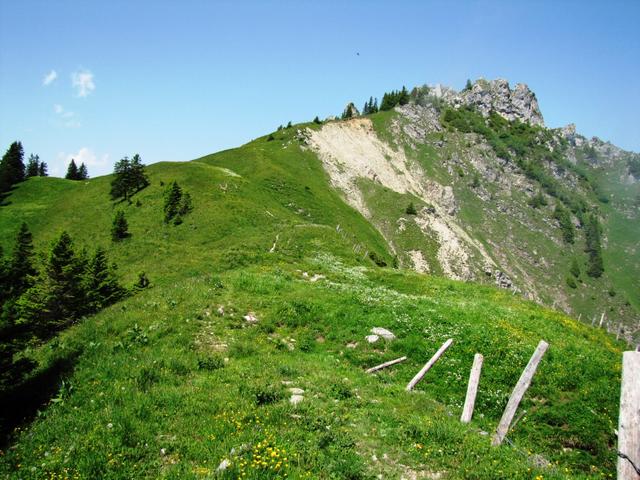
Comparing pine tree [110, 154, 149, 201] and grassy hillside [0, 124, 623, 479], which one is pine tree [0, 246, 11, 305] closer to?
grassy hillside [0, 124, 623, 479]

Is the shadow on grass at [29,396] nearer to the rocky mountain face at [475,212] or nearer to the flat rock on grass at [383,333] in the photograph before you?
the flat rock on grass at [383,333]

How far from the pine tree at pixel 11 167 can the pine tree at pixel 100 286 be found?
75.4 metres

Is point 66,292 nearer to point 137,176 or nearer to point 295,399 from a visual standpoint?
point 295,399

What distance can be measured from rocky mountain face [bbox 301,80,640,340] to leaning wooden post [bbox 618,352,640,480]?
9349 cm

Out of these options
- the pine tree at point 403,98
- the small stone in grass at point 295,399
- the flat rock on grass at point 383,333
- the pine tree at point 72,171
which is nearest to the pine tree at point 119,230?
the flat rock on grass at point 383,333

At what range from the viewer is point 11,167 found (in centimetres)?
9450

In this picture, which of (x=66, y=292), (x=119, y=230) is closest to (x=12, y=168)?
(x=119, y=230)

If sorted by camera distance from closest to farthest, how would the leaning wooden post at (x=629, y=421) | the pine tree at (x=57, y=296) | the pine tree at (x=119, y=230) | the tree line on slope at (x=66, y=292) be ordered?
the leaning wooden post at (x=629, y=421)
the tree line on slope at (x=66, y=292)
the pine tree at (x=57, y=296)
the pine tree at (x=119, y=230)

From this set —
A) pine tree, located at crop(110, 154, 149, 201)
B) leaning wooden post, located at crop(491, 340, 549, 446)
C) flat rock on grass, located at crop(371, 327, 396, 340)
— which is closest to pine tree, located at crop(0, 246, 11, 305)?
leaning wooden post, located at crop(491, 340, 549, 446)

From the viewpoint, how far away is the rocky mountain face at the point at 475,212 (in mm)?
113688

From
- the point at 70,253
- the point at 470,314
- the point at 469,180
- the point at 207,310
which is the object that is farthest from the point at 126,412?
the point at 469,180

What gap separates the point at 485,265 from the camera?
373 feet

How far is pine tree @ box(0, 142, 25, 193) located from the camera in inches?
3581

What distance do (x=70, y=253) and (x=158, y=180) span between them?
140ft
